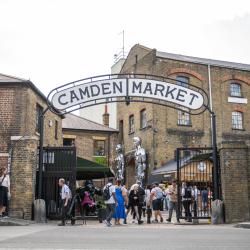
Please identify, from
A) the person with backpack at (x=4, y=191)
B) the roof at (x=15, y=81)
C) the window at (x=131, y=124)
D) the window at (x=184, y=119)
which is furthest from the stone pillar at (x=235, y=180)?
the window at (x=131, y=124)

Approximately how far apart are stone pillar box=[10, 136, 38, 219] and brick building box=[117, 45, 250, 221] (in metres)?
15.5

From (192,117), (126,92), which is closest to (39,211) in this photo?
(126,92)

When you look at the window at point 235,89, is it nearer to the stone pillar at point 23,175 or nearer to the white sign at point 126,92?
the white sign at point 126,92

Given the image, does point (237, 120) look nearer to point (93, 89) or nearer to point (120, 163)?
point (120, 163)

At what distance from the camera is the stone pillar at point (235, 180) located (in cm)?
1582

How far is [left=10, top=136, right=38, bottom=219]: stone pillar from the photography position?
16062 mm

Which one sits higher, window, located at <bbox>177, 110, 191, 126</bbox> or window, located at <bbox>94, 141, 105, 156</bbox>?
window, located at <bbox>177, 110, 191, 126</bbox>

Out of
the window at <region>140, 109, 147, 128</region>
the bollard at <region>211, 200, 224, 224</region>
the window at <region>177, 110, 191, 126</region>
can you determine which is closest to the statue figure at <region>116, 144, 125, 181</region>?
the window at <region>140, 109, 147, 128</region>

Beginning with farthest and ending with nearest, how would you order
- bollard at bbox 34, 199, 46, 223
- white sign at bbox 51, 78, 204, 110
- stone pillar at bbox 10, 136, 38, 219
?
white sign at bbox 51, 78, 204, 110 → stone pillar at bbox 10, 136, 38, 219 → bollard at bbox 34, 199, 46, 223

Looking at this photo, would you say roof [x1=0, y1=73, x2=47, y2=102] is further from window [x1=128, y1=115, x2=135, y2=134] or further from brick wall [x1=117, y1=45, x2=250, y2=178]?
window [x1=128, y1=115, x2=135, y2=134]

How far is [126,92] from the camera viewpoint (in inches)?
677

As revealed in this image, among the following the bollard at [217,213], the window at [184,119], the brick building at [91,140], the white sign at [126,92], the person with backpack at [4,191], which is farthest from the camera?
the brick building at [91,140]

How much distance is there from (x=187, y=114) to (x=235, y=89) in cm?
480

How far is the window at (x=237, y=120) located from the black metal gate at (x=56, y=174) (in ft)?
65.8
